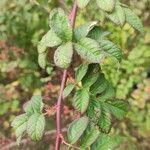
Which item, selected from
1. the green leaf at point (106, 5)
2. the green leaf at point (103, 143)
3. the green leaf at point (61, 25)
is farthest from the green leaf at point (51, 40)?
the green leaf at point (103, 143)

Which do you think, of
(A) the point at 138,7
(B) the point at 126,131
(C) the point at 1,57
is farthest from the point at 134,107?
(C) the point at 1,57

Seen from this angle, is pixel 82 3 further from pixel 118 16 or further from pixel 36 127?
pixel 36 127

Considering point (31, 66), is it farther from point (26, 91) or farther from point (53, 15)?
point (53, 15)

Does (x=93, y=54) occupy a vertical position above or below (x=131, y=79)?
→ above

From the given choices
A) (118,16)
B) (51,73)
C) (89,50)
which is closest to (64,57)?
(89,50)

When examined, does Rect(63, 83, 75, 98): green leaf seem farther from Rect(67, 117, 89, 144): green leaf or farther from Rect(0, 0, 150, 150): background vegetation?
Rect(0, 0, 150, 150): background vegetation

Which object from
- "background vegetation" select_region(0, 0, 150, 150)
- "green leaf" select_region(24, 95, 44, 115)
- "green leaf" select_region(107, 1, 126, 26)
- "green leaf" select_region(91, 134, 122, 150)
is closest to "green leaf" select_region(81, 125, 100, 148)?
"green leaf" select_region(91, 134, 122, 150)

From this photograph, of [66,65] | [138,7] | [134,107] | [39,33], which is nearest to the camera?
[66,65]

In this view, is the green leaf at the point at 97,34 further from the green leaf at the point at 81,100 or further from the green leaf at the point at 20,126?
the green leaf at the point at 20,126
